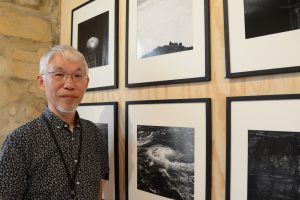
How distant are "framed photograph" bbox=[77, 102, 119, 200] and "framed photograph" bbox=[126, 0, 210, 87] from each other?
0.21m

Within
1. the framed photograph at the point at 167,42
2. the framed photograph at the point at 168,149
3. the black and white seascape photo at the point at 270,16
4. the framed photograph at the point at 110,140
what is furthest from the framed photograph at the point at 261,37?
the framed photograph at the point at 110,140

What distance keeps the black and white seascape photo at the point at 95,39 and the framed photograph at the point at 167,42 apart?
0.68 ft

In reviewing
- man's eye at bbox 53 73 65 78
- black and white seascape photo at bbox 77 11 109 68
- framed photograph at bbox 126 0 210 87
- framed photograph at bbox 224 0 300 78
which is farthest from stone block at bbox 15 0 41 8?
framed photograph at bbox 224 0 300 78

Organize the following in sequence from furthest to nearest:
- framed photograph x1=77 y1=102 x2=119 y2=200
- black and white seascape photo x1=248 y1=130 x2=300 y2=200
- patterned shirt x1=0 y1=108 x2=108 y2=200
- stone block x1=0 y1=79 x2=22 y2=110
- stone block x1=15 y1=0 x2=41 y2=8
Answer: stone block x1=15 y1=0 x2=41 y2=8
stone block x1=0 y1=79 x2=22 y2=110
framed photograph x1=77 y1=102 x2=119 y2=200
patterned shirt x1=0 y1=108 x2=108 y2=200
black and white seascape photo x1=248 y1=130 x2=300 y2=200

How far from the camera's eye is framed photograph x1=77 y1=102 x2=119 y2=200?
1.46m

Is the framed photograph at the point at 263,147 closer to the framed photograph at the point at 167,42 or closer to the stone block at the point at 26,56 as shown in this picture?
the framed photograph at the point at 167,42

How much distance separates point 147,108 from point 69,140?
0.36 metres

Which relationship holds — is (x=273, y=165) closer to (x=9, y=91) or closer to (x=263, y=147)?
(x=263, y=147)

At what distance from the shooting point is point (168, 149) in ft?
3.92

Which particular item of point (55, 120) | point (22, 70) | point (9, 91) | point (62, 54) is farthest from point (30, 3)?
point (55, 120)

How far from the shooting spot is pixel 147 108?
1295 mm

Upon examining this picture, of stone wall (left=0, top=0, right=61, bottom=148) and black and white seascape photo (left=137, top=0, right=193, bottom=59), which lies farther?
stone wall (left=0, top=0, right=61, bottom=148)

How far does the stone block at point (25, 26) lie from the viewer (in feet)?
5.86

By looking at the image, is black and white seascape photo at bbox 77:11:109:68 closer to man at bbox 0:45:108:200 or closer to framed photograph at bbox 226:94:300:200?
man at bbox 0:45:108:200
